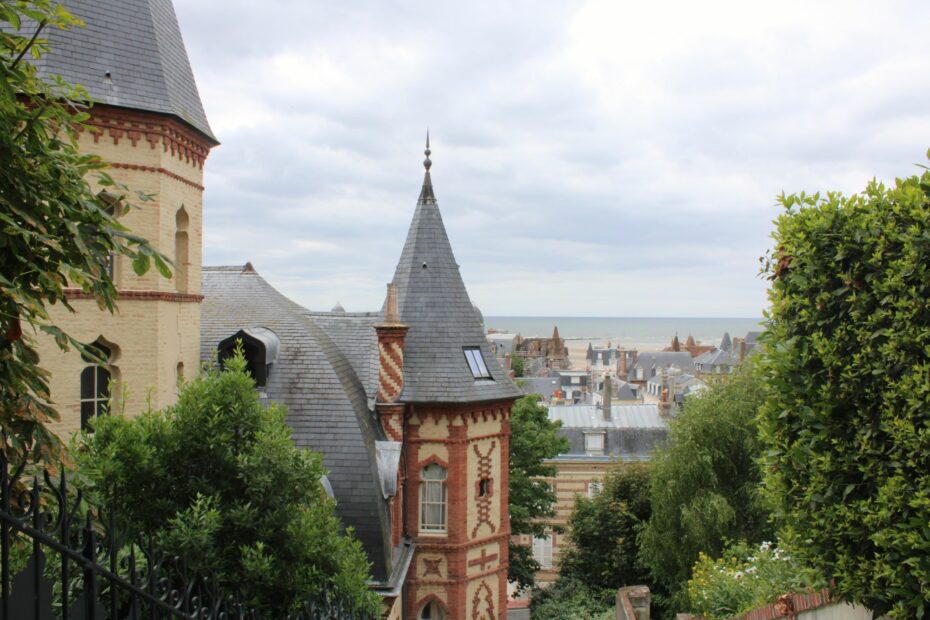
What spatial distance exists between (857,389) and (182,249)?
15.5 meters

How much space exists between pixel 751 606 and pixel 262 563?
24.6 ft

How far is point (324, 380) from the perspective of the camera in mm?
19906

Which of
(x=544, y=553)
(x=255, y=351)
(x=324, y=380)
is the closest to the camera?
(x=324, y=380)

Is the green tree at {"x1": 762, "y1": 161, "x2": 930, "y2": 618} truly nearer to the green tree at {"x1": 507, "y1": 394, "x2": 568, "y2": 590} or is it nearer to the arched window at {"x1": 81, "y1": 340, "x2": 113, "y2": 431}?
the arched window at {"x1": 81, "y1": 340, "x2": 113, "y2": 431}

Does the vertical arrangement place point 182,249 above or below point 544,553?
above

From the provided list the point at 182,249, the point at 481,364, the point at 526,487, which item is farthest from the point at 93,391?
the point at 526,487

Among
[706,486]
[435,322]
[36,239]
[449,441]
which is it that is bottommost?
[706,486]

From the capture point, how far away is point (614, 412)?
163ft

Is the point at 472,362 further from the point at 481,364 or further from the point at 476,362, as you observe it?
the point at 481,364

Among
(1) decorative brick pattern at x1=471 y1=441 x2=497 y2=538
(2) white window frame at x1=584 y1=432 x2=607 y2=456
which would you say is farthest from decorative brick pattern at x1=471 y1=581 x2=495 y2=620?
(2) white window frame at x1=584 y1=432 x2=607 y2=456

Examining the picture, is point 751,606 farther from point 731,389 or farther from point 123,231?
point 731,389

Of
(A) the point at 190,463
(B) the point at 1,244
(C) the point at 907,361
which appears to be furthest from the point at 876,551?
(A) the point at 190,463

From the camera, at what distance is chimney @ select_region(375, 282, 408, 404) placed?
66.2ft

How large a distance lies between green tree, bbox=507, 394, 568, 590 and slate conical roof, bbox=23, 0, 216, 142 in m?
20.0
